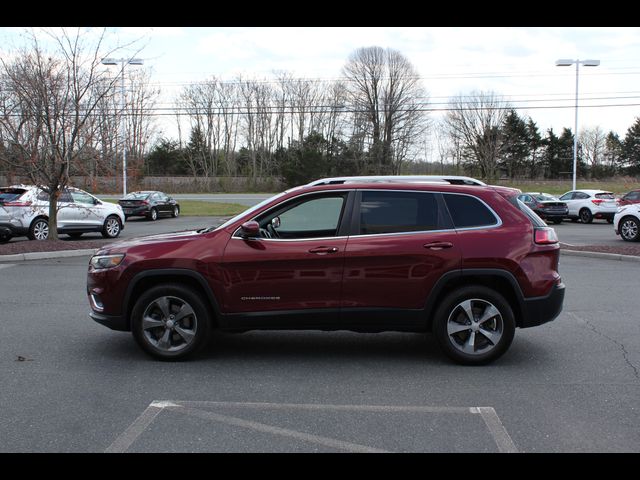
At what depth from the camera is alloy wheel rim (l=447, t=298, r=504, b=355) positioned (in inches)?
221

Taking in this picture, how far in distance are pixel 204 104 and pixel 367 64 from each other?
19136mm

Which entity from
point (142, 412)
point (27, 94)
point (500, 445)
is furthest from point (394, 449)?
point (27, 94)

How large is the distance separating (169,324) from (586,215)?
26167mm

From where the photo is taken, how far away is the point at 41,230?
17.1m

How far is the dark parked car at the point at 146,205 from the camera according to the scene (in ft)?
92.9

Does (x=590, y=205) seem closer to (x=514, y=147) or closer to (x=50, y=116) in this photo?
(x=50, y=116)

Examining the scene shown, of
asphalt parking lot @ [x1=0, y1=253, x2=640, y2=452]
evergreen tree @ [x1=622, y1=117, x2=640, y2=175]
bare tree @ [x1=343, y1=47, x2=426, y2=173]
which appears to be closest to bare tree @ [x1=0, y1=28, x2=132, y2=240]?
asphalt parking lot @ [x1=0, y1=253, x2=640, y2=452]

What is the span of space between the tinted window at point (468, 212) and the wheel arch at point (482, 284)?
471 mm

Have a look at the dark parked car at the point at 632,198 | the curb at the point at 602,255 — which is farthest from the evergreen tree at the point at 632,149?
the curb at the point at 602,255

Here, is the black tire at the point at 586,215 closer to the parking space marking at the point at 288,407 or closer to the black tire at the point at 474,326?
the black tire at the point at 474,326

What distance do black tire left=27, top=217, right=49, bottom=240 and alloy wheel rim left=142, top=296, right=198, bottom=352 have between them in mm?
12456

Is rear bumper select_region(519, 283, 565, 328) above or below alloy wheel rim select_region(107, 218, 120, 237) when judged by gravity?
below

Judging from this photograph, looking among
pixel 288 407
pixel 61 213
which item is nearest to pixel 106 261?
pixel 288 407

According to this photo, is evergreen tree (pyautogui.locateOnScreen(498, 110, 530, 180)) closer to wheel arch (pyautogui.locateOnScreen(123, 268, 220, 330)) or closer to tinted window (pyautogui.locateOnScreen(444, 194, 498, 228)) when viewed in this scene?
tinted window (pyautogui.locateOnScreen(444, 194, 498, 228))
